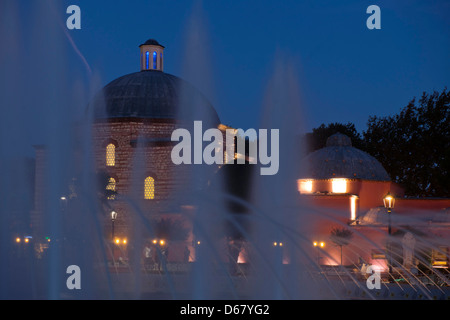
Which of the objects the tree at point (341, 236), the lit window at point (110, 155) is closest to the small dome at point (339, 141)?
the tree at point (341, 236)

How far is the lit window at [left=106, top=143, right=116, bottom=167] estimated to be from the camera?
41125mm

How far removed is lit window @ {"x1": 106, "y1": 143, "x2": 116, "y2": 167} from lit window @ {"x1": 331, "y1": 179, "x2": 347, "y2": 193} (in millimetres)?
13780

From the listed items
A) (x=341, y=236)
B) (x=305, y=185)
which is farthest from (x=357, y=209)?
(x=341, y=236)

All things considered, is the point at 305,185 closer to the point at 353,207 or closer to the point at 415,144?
the point at 353,207

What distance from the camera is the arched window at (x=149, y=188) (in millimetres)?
40438

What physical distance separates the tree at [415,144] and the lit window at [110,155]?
67.5 feet

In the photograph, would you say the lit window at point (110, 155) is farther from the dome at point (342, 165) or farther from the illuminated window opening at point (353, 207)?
the illuminated window opening at point (353, 207)

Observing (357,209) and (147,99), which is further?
(147,99)

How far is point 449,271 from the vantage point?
2533 cm

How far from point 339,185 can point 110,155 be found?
1447 centimetres

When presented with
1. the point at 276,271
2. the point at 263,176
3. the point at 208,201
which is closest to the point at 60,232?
the point at 276,271

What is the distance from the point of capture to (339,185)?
38.0 m

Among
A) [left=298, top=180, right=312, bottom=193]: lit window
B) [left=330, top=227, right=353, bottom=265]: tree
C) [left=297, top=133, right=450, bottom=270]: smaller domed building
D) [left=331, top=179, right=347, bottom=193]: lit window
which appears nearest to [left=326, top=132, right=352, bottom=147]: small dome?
[left=297, top=133, right=450, bottom=270]: smaller domed building
